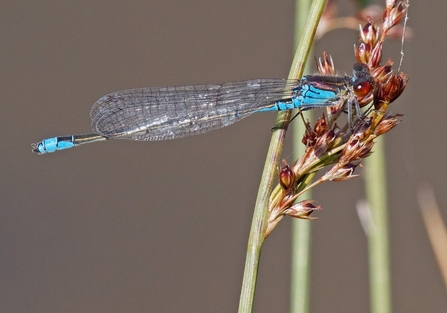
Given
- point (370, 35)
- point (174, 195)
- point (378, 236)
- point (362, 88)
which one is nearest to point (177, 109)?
point (362, 88)

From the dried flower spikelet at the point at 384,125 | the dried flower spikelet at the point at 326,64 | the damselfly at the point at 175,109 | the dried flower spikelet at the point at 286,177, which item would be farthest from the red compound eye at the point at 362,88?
the dried flower spikelet at the point at 286,177

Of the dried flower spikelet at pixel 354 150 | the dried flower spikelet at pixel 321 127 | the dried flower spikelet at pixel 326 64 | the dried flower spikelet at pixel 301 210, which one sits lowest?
the dried flower spikelet at pixel 301 210

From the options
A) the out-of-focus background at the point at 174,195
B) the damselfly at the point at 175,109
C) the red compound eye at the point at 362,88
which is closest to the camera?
the red compound eye at the point at 362,88

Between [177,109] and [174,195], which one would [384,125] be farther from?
[174,195]

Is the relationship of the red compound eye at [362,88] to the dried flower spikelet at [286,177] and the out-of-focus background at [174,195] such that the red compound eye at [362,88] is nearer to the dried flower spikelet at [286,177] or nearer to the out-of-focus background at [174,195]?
the dried flower spikelet at [286,177]

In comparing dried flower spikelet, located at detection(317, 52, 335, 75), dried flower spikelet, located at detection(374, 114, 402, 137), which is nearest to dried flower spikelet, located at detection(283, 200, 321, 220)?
dried flower spikelet, located at detection(374, 114, 402, 137)

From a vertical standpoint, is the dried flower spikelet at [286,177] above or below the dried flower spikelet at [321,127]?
below
